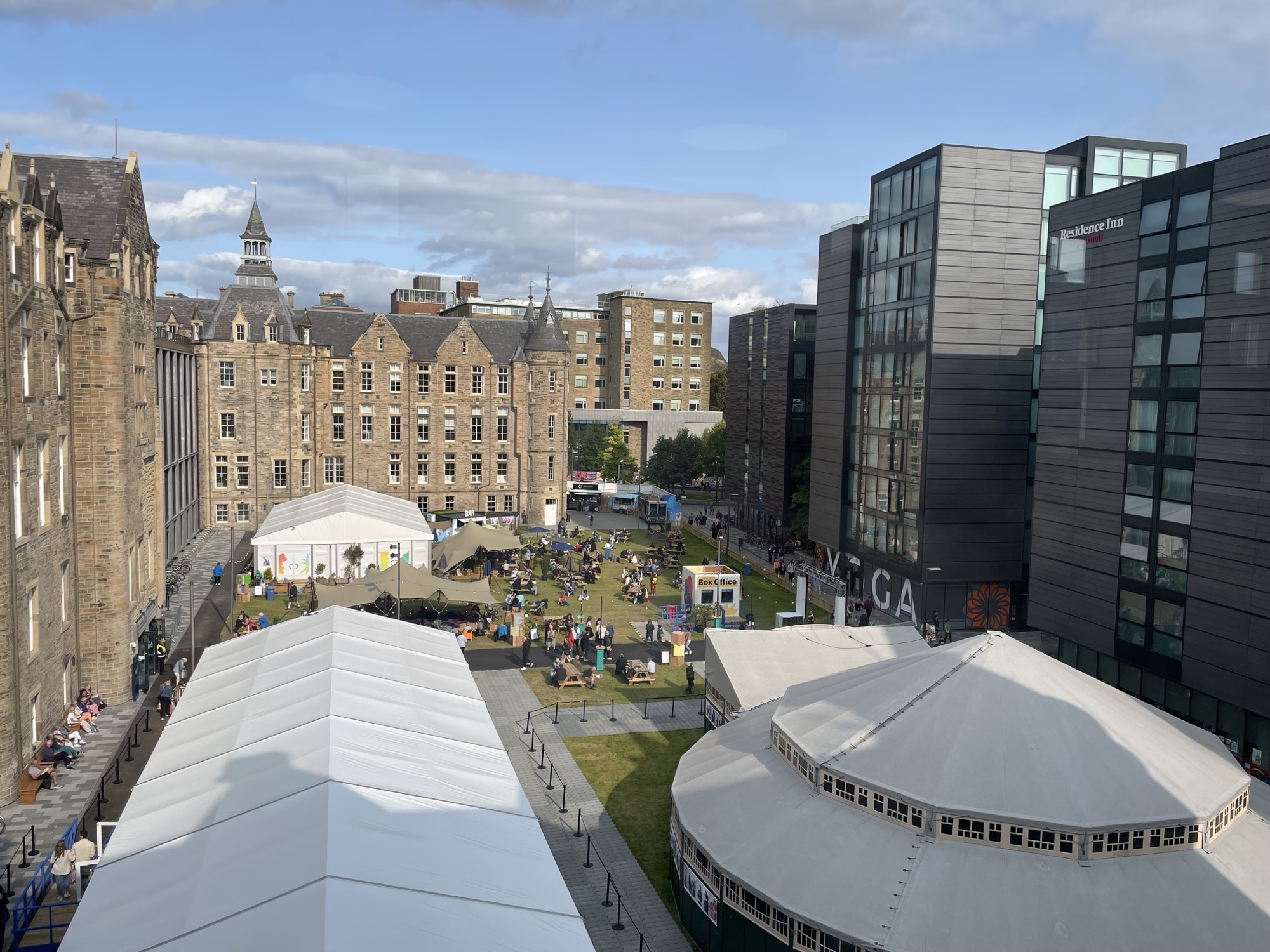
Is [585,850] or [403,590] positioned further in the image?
[403,590]

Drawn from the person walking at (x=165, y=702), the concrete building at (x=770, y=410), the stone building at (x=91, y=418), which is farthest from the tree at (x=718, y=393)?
the person walking at (x=165, y=702)

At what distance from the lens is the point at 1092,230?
1340 inches

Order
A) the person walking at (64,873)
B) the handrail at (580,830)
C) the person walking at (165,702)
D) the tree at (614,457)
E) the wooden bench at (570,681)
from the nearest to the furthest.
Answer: the person walking at (64,873), the handrail at (580,830), the person walking at (165,702), the wooden bench at (570,681), the tree at (614,457)

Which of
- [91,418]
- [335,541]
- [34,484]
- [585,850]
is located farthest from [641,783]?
[335,541]

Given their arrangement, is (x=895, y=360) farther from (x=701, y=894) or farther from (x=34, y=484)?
(x=34, y=484)

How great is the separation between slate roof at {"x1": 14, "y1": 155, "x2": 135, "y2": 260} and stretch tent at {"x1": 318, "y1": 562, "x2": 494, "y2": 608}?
15.5m

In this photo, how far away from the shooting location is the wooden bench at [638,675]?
1366 inches

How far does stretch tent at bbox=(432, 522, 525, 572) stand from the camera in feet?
160

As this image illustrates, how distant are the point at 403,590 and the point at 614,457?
2269 inches

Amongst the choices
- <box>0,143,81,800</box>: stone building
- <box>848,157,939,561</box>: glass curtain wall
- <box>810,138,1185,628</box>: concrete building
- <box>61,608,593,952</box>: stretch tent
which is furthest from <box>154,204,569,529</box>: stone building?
<box>61,608,593,952</box>: stretch tent

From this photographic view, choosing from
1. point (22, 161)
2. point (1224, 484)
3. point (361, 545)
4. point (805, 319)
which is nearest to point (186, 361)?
point (361, 545)

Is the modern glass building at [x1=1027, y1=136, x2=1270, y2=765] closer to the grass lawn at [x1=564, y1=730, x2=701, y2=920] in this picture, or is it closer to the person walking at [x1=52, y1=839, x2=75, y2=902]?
the grass lawn at [x1=564, y1=730, x2=701, y2=920]

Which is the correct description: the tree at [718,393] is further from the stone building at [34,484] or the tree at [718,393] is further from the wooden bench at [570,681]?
the stone building at [34,484]

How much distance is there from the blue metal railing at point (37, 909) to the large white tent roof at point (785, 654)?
15.8 metres
